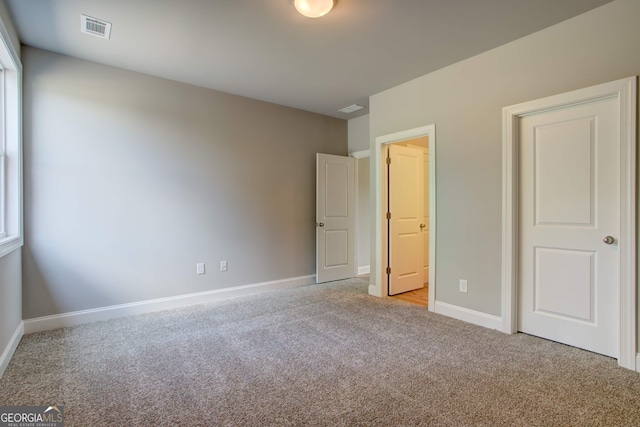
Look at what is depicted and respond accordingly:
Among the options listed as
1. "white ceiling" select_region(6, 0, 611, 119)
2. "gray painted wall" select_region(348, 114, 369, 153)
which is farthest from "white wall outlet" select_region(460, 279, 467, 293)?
"gray painted wall" select_region(348, 114, 369, 153)

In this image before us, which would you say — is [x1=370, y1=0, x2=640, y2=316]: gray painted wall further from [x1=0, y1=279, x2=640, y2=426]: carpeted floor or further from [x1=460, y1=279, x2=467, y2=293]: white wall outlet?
[x1=0, y1=279, x2=640, y2=426]: carpeted floor

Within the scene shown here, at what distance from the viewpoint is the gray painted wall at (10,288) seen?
2.30 metres

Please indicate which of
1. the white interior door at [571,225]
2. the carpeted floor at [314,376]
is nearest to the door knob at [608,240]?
the white interior door at [571,225]

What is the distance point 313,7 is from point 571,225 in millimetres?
2630

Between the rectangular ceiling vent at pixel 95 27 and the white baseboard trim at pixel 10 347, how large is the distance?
255 centimetres

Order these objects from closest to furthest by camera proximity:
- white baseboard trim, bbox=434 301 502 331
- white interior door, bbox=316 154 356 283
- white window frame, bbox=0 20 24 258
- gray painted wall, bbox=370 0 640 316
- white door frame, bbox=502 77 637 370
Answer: white door frame, bbox=502 77 637 370, gray painted wall, bbox=370 0 640 316, white window frame, bbox=0 20 24 258, white baseboard trim, bbox=434 301 502 331, white interior door, bbox=316 154 356 283

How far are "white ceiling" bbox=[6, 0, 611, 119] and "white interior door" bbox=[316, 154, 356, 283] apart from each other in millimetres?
1550

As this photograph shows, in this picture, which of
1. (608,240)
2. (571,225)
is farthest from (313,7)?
(608,240)

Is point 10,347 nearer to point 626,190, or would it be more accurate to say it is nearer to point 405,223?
point 405,223

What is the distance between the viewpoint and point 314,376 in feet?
7.06

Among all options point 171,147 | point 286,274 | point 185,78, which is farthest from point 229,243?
point 185,78

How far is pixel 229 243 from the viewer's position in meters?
4.20

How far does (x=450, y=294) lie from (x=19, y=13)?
450cm

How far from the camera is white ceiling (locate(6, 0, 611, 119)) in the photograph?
237 cm
